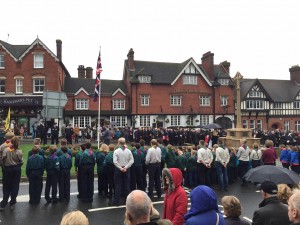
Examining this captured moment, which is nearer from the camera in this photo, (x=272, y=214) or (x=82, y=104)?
(x=272, y=214)

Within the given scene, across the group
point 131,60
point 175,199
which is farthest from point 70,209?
point 131,60

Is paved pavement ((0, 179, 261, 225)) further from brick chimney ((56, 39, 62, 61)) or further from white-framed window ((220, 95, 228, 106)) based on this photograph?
white-framed window ((220, 95, 228, 106))

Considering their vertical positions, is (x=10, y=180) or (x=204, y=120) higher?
(x=204, y=120)

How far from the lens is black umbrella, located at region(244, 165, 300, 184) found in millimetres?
7219

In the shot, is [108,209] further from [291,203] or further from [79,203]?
[291,203]

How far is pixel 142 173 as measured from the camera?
11.8m

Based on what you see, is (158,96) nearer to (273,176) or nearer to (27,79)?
(27,79)

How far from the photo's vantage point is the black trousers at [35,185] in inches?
390

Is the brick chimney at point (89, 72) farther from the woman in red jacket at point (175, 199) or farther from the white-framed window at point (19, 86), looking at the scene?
the woman in red jacket at point (175, 199)

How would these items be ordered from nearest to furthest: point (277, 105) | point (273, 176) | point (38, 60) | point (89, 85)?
point (273, 176), point (38, 60), point (89, 85), point (277, 105)

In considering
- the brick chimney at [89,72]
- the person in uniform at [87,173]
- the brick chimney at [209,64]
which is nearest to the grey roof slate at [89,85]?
the brick chimney at [89,72]

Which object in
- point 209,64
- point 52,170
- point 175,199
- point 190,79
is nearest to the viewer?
point 175,199

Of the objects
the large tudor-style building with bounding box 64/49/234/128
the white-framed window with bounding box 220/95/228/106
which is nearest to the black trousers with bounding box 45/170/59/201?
the large tudor-style building with bounding box 64/49/234/128

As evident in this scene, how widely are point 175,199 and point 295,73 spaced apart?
183 ft
